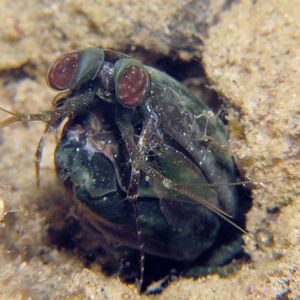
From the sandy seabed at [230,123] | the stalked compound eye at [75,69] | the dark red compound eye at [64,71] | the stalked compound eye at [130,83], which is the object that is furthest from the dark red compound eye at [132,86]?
the sandy seabed at [230,123]

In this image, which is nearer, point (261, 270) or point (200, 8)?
point (261, 270)

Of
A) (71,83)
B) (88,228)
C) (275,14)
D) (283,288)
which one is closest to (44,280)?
(88,228)

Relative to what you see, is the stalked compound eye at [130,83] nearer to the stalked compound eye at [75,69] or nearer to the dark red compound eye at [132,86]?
the dark red compound eye at [132,86]

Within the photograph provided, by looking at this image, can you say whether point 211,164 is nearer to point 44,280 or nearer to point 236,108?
point 236,108

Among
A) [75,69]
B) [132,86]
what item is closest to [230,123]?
[132,86]

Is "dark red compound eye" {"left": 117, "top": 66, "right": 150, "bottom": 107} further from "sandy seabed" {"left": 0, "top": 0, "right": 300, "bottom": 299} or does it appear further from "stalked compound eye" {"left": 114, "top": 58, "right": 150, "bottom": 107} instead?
"sandy seabed" {"left": 0, "top": 0, "right": 300, "bottom": 299}

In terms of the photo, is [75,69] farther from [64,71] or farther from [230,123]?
[230,123]

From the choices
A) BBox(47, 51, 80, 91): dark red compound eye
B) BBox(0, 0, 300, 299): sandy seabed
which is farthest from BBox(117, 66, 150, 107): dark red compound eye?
BBox(0, 0, 300, 299): sandy seabed
